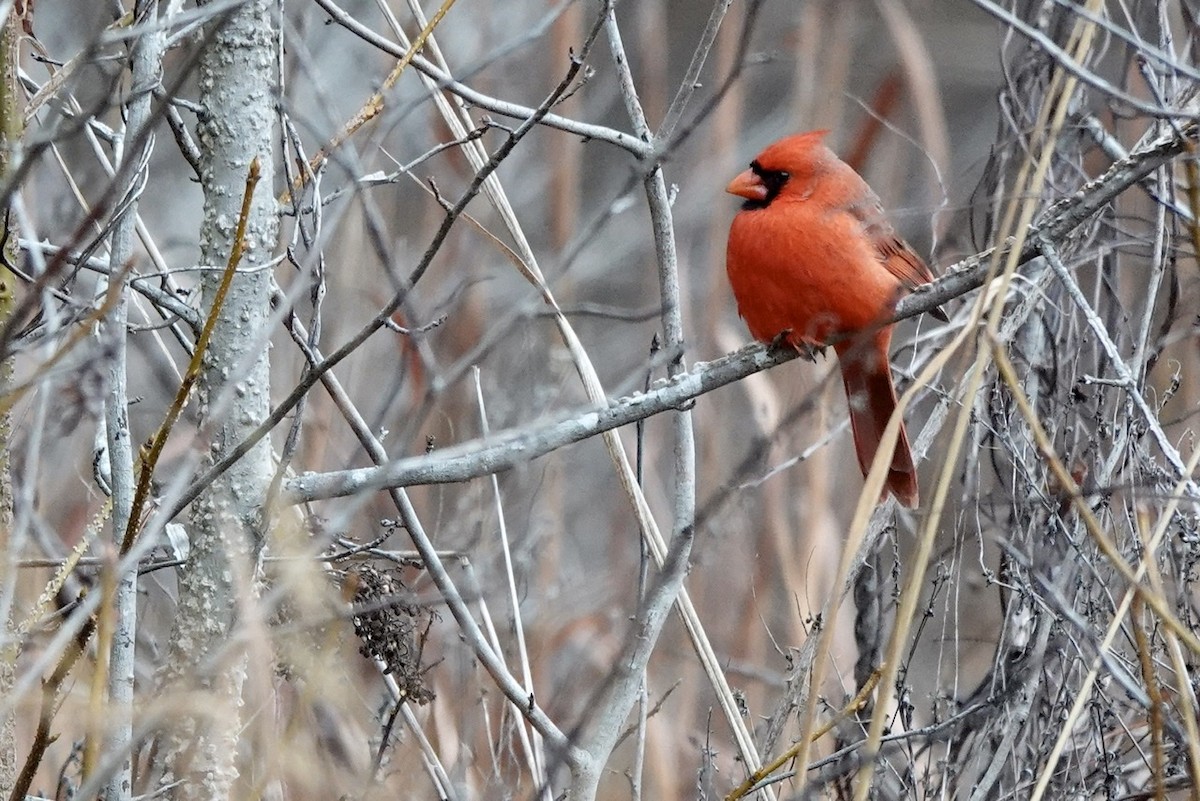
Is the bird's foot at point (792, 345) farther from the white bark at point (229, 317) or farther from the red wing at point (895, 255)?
the white bark at point (229, 317)

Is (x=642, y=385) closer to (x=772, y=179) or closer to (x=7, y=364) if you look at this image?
(x=772, y=179)

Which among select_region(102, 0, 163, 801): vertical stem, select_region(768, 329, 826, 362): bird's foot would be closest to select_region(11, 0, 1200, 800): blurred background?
select_region(102, 0, 163, 801): vertical stem

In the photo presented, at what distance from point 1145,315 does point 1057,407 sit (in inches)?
10.8

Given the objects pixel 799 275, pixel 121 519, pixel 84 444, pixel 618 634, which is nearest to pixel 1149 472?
pixel 799 275

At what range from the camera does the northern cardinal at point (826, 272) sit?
2549 mm

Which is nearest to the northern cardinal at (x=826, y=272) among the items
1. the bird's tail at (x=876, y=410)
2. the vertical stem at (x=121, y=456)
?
the bird's tail at (x=876, y=410)

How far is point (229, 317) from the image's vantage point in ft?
5.73

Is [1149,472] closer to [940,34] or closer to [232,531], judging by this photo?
[232,531]

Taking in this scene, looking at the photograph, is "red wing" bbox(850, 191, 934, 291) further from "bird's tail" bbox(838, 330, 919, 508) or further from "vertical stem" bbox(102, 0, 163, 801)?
"vertical stem" bbox(102, 0, 163, 801)

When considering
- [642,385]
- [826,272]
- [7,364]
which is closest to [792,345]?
[826,272]

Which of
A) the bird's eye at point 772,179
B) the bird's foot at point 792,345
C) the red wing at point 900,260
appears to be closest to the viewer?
the bird's foot at point 792,345

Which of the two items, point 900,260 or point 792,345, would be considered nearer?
point 792,345

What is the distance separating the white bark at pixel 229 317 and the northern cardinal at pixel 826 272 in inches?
40.6

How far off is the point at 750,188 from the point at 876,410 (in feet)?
1.70
